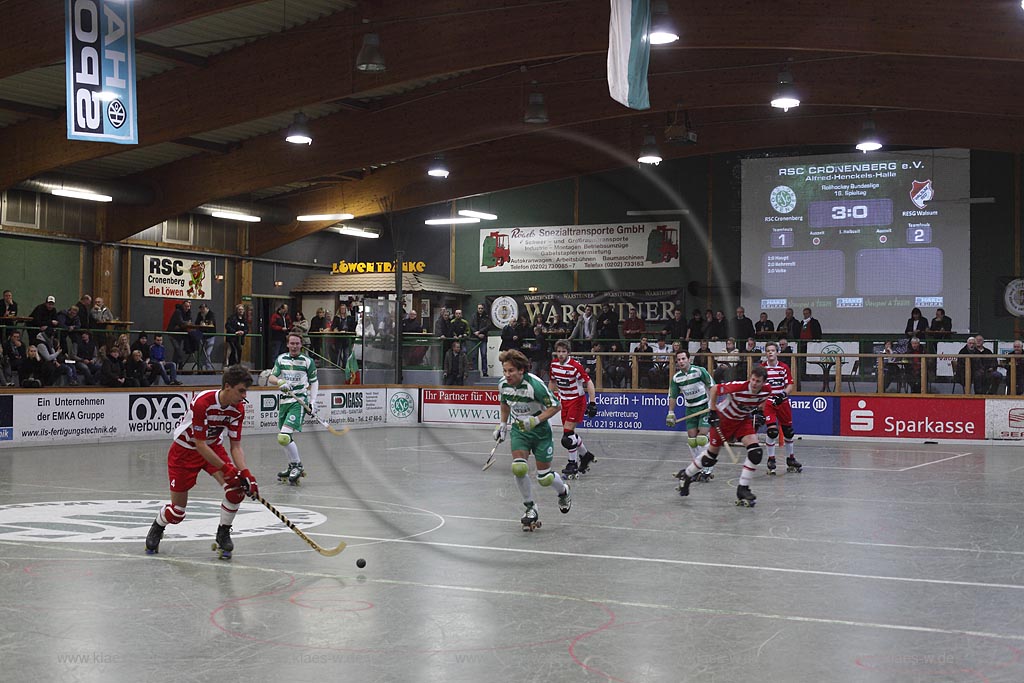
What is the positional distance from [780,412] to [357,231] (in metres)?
25.6

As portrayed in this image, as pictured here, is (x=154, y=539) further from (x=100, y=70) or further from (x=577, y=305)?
(x=577, y=305)

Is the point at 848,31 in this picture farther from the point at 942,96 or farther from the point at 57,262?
the point at 57,262

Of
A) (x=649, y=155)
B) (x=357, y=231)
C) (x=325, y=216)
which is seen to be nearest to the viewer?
(x=649, y=155)

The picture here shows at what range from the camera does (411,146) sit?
1128 inches

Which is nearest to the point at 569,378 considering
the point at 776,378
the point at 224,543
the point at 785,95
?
the point at 776,378

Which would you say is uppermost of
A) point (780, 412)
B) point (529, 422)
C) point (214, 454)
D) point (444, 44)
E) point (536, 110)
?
point (444, 44)

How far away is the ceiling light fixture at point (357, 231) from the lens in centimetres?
4003

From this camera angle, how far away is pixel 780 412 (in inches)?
737

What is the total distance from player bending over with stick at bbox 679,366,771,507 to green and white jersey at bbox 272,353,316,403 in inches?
242

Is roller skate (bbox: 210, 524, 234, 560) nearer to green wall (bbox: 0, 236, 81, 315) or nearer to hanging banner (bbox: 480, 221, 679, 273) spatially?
green wall (bbox: 0, 236, 81, 315)

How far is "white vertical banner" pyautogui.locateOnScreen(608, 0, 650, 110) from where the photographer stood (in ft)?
46.5

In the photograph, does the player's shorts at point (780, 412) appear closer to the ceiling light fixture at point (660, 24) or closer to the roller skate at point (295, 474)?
the ceiling light fixture at point (660, 24)

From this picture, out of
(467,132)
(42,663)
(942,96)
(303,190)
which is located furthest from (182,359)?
(42,663)

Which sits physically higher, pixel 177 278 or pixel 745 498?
pixel 177 278
